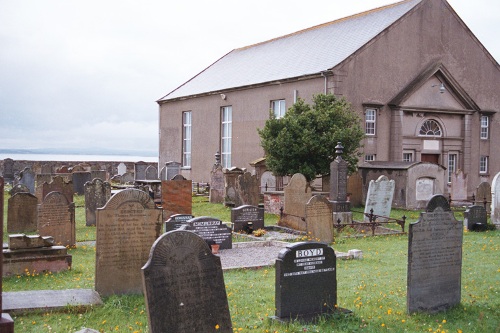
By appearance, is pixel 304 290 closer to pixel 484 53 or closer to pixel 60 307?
pixel 60 307

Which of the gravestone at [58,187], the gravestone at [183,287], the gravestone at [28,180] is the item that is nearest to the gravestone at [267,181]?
the gravestone at [58,187]

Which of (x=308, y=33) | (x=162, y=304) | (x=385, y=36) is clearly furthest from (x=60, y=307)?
(x=308, y=33)

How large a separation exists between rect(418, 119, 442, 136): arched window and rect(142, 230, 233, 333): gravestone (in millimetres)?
27010

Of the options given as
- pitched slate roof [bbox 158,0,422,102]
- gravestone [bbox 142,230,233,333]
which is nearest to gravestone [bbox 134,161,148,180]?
pitched slate roof [bbox 158,0,422,102]

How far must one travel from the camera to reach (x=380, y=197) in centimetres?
2114

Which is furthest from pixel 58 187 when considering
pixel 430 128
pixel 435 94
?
pixel 435 94

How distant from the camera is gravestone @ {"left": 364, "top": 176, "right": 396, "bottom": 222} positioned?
21.0 metres

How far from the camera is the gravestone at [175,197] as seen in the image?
21562 mm

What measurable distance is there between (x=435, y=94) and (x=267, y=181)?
1079cm

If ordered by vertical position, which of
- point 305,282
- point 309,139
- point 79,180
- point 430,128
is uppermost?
point 430,128

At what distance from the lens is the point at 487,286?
10.8 metres

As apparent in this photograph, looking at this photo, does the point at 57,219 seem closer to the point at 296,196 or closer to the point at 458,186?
the point at 296,196

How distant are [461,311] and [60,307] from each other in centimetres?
600

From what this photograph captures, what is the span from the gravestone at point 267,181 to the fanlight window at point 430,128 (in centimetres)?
908
